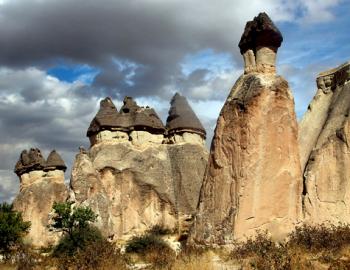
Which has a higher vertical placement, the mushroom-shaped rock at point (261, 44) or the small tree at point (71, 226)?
the mushroom-shaped rock at point (261, 44)

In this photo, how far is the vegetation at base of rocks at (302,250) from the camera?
33.2ft

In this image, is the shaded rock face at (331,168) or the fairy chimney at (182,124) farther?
the fairy chimney at (182,124)

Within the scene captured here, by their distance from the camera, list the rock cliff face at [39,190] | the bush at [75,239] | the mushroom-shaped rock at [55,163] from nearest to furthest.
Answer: the bush at [75,239]
the rock cliff face at [39,190]
the mushroom-shaped rock at [55,163]

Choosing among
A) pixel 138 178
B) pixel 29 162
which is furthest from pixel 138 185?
pixel 29 162

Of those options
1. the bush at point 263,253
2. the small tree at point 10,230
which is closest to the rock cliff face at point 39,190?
the small tree at point 10,230

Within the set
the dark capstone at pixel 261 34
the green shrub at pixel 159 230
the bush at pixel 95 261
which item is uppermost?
the dark capstone at pixel 261 34

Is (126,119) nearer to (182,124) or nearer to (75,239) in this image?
(182,124)

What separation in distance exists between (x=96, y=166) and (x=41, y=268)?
1179cm

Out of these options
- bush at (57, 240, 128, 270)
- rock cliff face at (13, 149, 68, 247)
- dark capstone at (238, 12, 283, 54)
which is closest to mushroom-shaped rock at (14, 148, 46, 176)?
rock cliff face at (13, 149, 68, 247)

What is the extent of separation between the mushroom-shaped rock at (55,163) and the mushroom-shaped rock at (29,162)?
1.02 ft

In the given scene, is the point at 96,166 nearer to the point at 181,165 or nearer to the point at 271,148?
the point at 181,165

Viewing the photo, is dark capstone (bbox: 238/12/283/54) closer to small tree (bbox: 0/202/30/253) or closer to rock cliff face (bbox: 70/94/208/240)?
rock cliff face (bbox: 70/94/208/240)

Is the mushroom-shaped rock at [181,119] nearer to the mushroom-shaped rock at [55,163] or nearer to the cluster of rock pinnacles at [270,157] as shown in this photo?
the mushroom-shaped rock at [55,163]

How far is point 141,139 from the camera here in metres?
28.4
